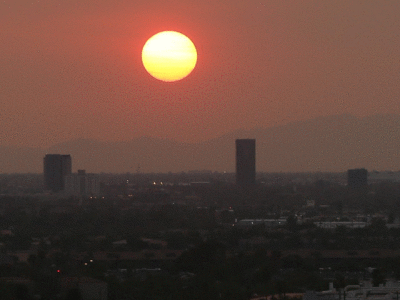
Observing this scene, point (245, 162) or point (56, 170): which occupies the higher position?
point (245, 162)

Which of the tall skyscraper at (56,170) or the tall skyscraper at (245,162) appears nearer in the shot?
the tall skyscraper at (245,162)

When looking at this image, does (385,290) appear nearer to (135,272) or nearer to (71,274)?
(71,274)

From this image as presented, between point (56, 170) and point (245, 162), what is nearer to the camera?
point (56, 170)

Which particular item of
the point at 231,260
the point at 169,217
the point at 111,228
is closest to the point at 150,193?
the point at 169,217

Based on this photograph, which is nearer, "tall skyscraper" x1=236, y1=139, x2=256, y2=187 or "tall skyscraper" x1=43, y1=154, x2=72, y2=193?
"tall skyscraper" x1=236, y1=139, x2=256, y2=187
